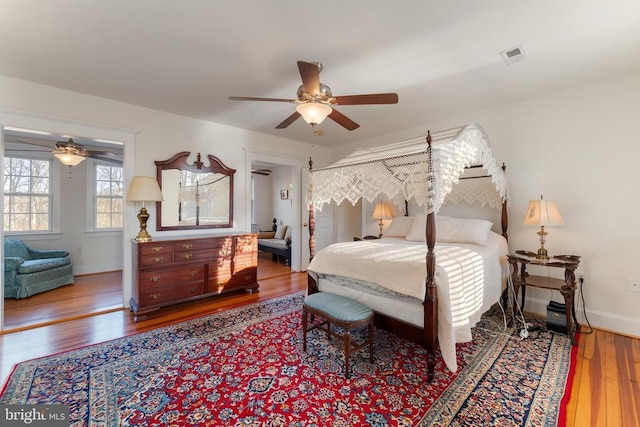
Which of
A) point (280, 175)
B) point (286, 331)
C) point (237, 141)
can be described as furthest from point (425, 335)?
point (280, 175)

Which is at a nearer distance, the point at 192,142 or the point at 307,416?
the point at 307,416

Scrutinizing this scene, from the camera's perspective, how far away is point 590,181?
295cm

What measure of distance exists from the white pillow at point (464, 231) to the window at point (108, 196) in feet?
18.8

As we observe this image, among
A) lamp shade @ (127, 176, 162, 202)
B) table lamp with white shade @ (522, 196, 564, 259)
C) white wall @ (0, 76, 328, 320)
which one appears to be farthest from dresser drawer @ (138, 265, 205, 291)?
table lamp with white shade @ (522, 196, 564, 259)

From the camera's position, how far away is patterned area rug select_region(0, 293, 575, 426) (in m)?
1.67

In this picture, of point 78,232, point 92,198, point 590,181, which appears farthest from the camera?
point 92,198

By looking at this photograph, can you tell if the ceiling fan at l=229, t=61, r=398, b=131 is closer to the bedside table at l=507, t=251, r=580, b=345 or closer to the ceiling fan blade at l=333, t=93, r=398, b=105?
the ceiling fan blade at l=333, t=93, r=398, b=105

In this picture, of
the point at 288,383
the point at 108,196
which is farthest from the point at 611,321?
the point at 108,196

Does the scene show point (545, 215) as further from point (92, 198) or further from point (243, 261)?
point (92, 198)

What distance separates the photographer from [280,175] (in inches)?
304

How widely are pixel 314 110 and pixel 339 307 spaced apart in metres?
1.65

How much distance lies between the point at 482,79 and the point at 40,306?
5893mm

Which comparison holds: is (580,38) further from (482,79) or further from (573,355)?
(573,355)

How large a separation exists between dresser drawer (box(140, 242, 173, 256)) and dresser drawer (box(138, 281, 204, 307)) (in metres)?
0.43
